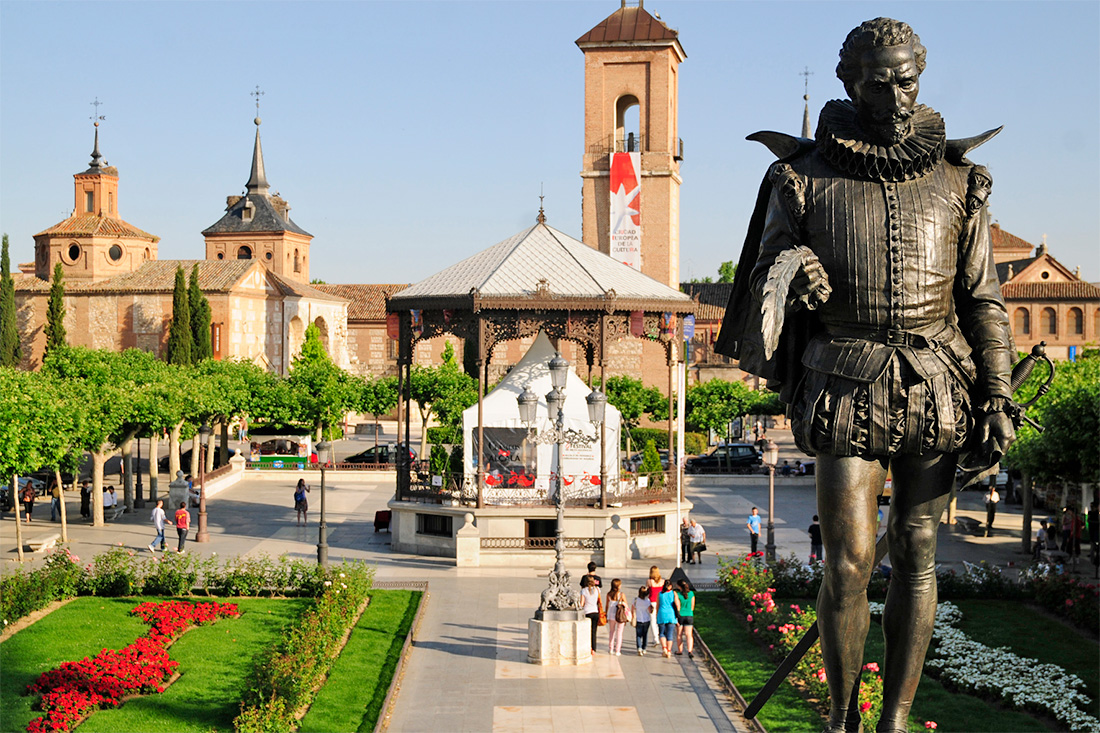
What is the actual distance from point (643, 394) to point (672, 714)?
115ft

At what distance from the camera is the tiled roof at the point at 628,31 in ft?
187

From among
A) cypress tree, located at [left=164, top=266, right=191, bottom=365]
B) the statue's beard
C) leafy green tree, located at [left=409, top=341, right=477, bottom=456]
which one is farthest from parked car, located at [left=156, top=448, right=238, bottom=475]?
the statue's beard

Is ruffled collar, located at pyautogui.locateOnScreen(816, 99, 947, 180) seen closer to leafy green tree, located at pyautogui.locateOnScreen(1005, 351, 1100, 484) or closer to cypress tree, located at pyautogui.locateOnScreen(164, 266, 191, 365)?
leafy green tree, located at pyautogui.locateOnScreen(1005, 351, 1100, 484)

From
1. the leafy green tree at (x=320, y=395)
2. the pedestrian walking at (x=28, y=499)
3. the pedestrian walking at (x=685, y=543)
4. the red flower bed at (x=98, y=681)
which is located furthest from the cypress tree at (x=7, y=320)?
the red flower bed at (x=98, y=681)

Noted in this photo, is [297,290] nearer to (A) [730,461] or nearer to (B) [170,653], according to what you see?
Result: (A) [730,461]

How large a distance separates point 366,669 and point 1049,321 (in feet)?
203

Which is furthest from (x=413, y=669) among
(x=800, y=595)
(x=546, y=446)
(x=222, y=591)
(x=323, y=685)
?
(x=546, y=446)

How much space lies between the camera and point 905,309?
15.8 feet

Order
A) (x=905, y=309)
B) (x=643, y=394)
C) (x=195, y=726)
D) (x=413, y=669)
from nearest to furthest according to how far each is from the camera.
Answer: (x=905, y=309) → (x=195, y=726) → (x=413, y=669) → (x=643, y=394)

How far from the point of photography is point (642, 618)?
1706 centimetres

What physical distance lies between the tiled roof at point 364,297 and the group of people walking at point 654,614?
67196 millimetres

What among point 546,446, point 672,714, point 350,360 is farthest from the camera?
point 350,360

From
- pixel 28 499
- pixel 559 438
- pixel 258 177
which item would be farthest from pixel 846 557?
pixel 258 177

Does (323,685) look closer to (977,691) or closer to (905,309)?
(977,691)
